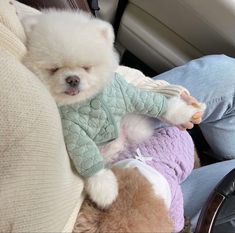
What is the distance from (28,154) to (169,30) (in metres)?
0.95

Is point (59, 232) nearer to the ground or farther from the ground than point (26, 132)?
nearer to the ground

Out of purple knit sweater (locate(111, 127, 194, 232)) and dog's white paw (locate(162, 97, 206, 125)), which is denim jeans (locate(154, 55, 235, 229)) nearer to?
purple knit sweater (locate(111, 127, 194, 232))

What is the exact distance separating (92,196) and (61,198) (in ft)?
0.23

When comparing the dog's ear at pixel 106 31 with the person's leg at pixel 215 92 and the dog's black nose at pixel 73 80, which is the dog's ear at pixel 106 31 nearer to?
the dog's black nose at pixel 73 80

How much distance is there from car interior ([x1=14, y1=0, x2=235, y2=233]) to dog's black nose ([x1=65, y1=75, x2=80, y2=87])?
0.43m

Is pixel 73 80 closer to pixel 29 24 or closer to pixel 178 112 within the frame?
pixel 29 24

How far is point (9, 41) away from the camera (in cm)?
63

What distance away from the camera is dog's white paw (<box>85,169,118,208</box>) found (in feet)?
2.21

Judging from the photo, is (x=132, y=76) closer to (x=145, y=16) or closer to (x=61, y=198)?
(x=61, y=198)

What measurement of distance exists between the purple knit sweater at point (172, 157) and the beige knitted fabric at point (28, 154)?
25 centimetres

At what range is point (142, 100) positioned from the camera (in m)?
0.78

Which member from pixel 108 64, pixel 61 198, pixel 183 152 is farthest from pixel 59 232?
pixel 183 152

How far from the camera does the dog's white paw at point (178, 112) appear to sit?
0.83 m

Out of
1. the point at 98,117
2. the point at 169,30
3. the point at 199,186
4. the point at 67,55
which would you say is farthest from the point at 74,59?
the point at 169,30
